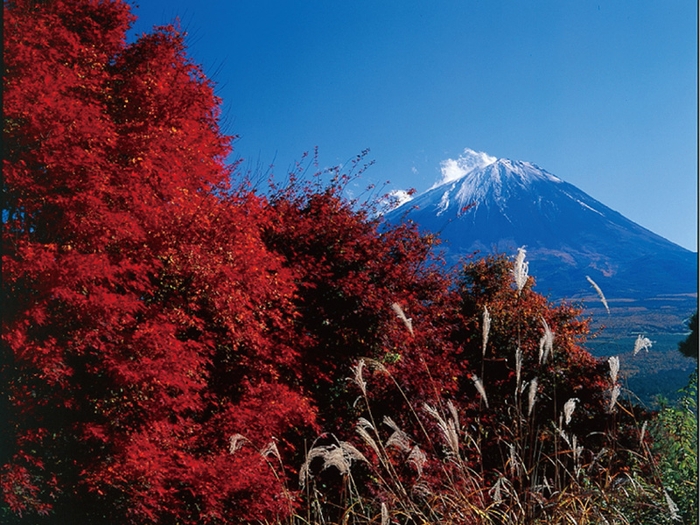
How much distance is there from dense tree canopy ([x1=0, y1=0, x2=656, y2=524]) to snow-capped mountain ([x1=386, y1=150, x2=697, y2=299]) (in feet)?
5.00

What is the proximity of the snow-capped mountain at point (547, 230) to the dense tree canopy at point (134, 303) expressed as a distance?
5.00 feet

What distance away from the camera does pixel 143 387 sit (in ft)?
10.3

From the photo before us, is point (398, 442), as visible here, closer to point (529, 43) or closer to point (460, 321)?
point (529, 43)

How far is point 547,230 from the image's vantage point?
34.6ft

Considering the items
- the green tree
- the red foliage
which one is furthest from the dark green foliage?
the red foliage

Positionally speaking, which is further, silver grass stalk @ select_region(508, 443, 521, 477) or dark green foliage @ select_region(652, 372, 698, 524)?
dark green foliage @ select_region(652, 372, 698, 524)

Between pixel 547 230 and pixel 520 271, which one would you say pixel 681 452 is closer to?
pixel 520 271

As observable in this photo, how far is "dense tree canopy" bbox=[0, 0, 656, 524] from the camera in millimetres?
2857

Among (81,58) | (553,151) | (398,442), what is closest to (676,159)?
(553,151)

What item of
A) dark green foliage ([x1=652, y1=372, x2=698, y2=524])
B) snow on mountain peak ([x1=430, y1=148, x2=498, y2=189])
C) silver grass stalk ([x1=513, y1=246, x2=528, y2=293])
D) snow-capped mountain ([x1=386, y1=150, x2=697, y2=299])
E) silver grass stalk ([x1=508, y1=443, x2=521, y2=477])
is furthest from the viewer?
snow-capped mountain ([x1=386, y1=150, x2=697, y2=299])

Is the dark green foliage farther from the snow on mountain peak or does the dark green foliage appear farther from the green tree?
the snow on mountain peak

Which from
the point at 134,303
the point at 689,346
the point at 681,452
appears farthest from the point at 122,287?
the point at 689,346

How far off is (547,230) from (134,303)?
8.91 metres

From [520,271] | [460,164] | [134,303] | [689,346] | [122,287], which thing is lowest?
[689,346]
